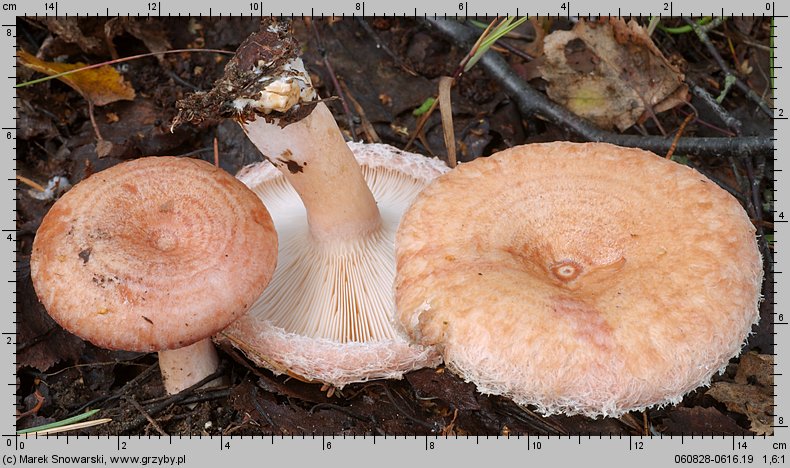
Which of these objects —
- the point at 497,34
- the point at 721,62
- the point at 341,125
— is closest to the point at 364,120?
the point at 341,125

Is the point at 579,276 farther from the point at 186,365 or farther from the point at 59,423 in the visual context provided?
the point at 59,423

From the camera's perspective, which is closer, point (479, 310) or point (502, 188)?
point (479, 310)

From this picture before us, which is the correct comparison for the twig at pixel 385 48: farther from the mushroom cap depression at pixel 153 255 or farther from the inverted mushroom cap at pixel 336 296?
the mushroom cap depression at pixel 153 255

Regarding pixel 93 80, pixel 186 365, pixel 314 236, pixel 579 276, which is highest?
pixel 93 80

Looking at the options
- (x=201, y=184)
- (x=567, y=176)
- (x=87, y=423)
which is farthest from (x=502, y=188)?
(x=87, y=423)

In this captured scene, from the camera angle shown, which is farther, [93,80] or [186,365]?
[93,80]

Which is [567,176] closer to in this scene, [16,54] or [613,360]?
[613,360]
